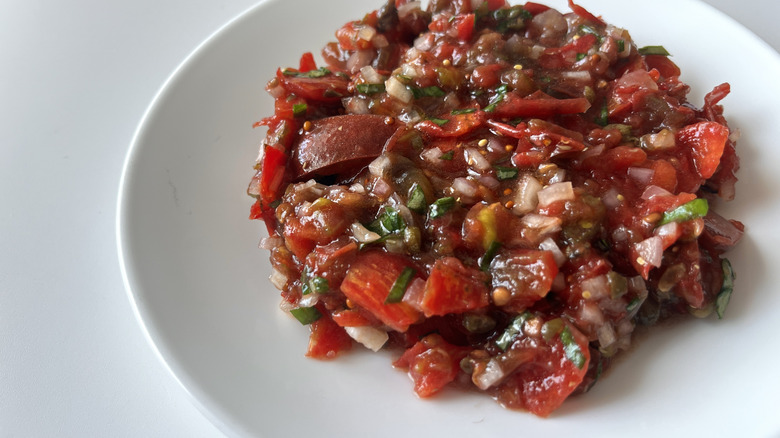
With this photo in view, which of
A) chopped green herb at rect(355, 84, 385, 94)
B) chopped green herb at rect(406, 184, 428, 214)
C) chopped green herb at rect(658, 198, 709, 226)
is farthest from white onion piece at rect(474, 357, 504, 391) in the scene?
chopped green herb at rect(355, 84, 385, 94)

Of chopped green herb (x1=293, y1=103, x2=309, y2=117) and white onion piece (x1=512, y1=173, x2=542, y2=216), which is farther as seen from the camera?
chopped green herb (x1=293, y1=103, x2=309, y2=117)

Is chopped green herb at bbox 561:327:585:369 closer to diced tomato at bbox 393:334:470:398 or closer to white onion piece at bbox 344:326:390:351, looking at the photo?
diced tomato at bbox 393:334:470:398

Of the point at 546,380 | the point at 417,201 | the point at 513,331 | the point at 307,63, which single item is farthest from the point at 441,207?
the point at 307,63

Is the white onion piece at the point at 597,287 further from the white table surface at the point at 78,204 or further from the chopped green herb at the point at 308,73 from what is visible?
the chopped green herb at the point at 308,73

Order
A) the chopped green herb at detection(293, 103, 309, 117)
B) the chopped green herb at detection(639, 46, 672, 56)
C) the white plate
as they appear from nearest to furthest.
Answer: the white plate, the chopped green herb at detection(293, 103, 309, 117), the chopped green herb at detection(639, 46, 672, 56)

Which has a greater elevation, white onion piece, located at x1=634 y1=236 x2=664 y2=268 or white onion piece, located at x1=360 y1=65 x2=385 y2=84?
white onion piece, located at x1=360 y1=65 x2=385 y2=84

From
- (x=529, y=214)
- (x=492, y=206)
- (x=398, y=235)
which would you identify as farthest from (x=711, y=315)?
(x=398, y=235)

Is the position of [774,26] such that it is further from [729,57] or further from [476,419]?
[476,419]
